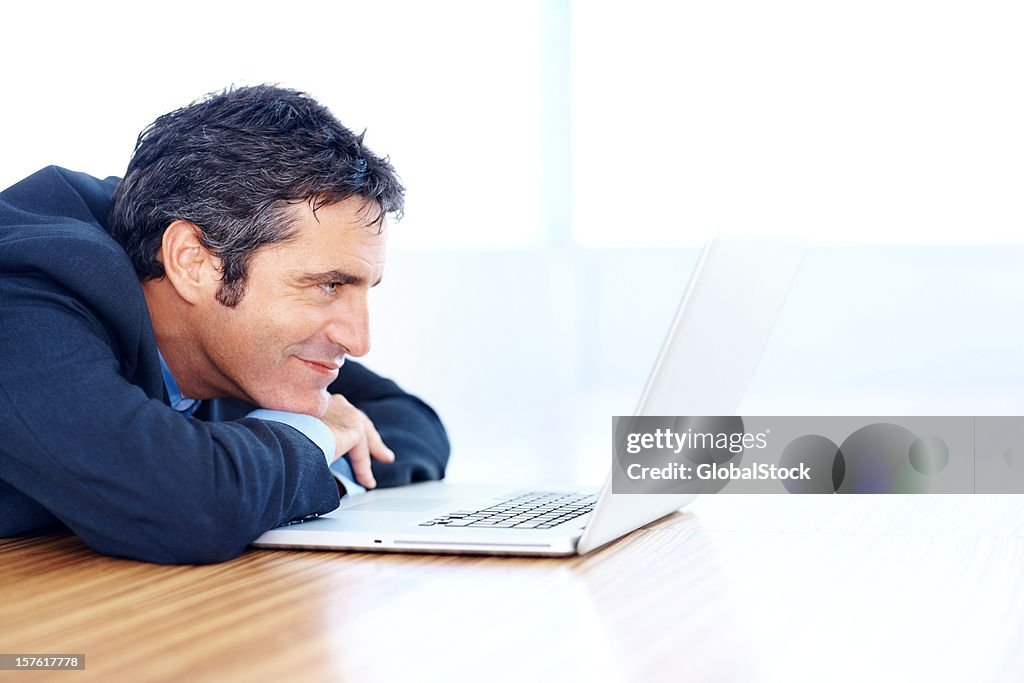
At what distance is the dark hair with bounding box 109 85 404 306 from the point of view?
1.33 meters

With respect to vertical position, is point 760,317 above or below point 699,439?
above

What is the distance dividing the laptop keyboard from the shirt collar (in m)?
0.54

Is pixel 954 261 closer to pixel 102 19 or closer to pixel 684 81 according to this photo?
pixel 684 81

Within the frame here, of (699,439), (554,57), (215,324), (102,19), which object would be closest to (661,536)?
(699,439)

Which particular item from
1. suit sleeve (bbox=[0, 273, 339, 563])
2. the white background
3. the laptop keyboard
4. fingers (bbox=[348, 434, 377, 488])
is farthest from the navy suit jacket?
the white background

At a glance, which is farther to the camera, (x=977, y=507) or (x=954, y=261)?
(x=954, y=261)

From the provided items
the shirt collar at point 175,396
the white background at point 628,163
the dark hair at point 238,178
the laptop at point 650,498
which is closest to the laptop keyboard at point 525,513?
the laptop at point 650,498

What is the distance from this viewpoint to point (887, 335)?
4.95m

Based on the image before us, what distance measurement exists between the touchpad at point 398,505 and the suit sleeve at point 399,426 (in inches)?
7.3

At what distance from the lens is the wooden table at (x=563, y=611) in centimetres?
64

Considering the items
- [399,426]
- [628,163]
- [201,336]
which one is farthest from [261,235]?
[628,163]

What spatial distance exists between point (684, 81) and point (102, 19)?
247cm

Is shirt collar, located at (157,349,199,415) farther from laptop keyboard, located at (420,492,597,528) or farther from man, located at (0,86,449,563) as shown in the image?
laptop keyboard, located at (420,492,597,528)

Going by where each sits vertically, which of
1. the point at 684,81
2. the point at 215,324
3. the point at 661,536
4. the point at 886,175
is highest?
the point at 684,81
